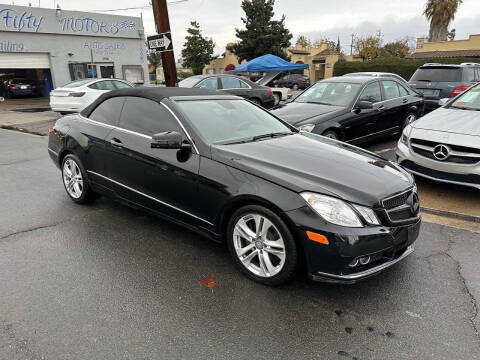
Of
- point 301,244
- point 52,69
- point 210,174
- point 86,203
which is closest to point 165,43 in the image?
point 86,203

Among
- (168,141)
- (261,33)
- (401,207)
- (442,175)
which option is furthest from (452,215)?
(261,33)

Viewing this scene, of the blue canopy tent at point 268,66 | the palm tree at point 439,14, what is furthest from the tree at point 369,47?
the blue canopy tent at point 268,66

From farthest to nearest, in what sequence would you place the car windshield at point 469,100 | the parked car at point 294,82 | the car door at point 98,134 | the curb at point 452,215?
the parked car at point 294,82 → the car windshield at point 469,100 → the curb at point 452,215 → the car door at point 98,134

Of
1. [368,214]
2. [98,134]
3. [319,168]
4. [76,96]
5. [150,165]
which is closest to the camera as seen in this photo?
[368,214]

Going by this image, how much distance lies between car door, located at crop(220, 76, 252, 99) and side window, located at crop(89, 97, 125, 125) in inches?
319

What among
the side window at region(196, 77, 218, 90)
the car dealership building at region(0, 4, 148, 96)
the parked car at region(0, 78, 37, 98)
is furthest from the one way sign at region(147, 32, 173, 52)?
the parked car at region(0, 78, 37, 98)

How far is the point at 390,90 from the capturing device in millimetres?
8078

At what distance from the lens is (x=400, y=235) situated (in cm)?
292

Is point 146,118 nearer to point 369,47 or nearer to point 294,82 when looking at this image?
point 294,82

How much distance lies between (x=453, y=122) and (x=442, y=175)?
0.90 metres

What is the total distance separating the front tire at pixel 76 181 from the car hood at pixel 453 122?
15.0 ft

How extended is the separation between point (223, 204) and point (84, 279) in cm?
135

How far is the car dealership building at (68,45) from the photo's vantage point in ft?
66.4

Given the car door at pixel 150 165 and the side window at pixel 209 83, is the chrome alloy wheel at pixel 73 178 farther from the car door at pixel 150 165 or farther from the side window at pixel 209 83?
the side window at pixel 209 83
